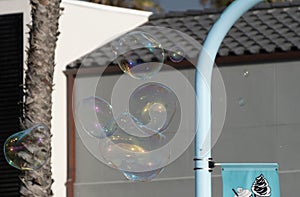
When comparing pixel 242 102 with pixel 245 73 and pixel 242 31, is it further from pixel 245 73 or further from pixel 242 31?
pixel 242 31

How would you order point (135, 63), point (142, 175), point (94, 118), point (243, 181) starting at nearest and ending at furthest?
point (243, 181), point (142, 175), point (94, 118), point (135, 63)

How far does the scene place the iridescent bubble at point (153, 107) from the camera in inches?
394

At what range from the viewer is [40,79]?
1462cm

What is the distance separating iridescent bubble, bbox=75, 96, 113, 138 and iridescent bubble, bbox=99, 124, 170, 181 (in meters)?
0.20

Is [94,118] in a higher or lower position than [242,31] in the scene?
lower

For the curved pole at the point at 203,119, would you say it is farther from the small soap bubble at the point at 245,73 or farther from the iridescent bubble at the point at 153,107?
the small soap bubble at the point at 245,73

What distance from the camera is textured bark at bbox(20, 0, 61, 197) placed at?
14.4 m

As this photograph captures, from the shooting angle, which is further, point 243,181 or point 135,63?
point 135,63

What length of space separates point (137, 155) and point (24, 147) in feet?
4.81

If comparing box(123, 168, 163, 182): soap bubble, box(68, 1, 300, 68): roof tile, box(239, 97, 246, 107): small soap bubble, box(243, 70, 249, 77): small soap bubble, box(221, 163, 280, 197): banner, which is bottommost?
box(221, 163, 280, 197): banner

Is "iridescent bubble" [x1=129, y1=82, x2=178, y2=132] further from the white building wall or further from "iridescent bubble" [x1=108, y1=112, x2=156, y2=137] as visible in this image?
the white building wall

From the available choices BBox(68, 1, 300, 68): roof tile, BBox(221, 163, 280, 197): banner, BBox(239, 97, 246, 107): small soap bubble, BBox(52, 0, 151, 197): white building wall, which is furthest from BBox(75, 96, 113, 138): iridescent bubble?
BBox(52, 0, 151, 197): white building wall

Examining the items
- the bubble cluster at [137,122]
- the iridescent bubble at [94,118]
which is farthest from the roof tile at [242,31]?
the iridescent bubble at [94,118]

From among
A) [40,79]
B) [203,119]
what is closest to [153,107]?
[203,119]
